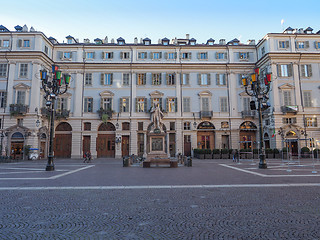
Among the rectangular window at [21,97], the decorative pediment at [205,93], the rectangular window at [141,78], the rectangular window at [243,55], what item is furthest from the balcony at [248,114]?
the rectangular window at [21,97]

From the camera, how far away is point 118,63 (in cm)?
3597

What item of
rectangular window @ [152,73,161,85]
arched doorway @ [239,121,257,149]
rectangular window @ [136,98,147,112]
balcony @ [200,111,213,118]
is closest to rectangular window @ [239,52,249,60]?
arched doorway @ [239,121,257,149]

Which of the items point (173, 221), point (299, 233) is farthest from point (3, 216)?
point (299, 233)

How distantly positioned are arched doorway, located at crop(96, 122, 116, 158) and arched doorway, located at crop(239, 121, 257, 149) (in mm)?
20330

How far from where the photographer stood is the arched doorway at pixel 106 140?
1375 inches

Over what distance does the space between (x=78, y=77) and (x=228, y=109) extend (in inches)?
971

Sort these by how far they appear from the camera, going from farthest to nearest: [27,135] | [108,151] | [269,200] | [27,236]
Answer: [108,151] → [27,135] → [269,200] → [27,236]

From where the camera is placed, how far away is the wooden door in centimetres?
3441

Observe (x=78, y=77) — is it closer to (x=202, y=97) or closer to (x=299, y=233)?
(x=202, y=97)

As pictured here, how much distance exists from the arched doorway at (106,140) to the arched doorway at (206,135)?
1367cm

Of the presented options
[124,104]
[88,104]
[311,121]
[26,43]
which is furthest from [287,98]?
[26,43]

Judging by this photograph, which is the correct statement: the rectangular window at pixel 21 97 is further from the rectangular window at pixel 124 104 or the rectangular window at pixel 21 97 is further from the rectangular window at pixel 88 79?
the rectangular window at pixel 124 104

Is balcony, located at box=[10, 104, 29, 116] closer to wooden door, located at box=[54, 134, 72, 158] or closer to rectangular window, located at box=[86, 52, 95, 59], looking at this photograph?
wooden door, located at box=[54, 134, 72, 158]

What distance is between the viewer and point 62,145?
34625mm
